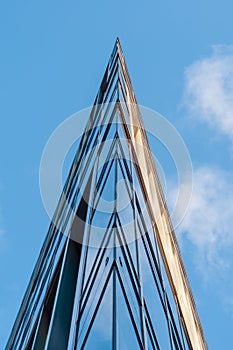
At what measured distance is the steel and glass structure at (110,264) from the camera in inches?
311

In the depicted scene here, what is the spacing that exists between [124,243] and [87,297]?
3.94 ft

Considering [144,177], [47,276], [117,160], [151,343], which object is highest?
[144,177]

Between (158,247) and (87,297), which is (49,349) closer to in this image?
(87,297)

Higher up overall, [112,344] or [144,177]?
[144,177]

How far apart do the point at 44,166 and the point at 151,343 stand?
12535 mm

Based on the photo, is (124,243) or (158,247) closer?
(124,243)

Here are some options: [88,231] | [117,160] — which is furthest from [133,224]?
[117,160]

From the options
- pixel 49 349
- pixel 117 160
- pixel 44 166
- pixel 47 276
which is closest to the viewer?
pixel 49 349

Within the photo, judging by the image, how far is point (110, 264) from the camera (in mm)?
8320

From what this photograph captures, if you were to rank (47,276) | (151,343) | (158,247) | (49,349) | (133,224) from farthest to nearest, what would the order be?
(47,276)
(158,247)
(133,224)
(151,343)
(49,349)

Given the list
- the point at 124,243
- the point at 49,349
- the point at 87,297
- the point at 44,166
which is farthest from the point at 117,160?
the point at 44,166

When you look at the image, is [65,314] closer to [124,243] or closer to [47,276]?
[124,243]

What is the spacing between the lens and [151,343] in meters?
8.69

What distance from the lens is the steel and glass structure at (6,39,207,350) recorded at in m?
7.89
